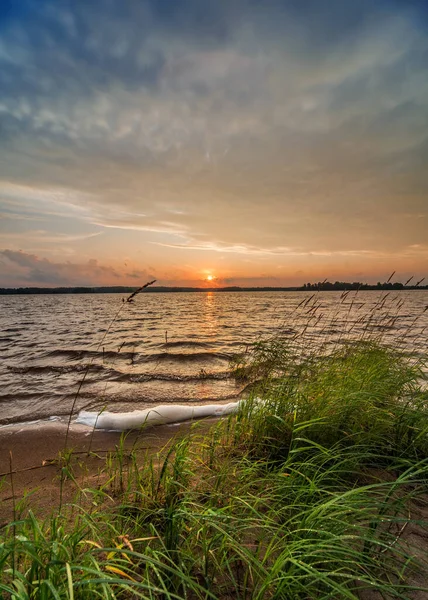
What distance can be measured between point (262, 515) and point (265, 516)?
0.09ft

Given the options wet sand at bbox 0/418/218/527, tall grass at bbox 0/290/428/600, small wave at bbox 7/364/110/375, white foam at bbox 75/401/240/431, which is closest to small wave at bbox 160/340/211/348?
small wave at bbox 7/364/110/375

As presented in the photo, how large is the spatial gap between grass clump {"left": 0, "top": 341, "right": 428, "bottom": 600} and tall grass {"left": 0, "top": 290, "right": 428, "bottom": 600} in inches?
0.5

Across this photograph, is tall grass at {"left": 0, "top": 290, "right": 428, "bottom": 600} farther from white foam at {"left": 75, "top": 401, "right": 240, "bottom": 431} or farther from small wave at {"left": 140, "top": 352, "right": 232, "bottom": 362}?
small wave at {"left": 140, "top": 352, "right": 232, "bottom": 362}

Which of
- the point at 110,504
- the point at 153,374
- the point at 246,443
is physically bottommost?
the point at 153,374

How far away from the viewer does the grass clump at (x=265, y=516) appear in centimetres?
145

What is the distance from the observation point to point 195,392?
23.7ft

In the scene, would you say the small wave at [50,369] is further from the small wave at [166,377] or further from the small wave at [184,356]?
the small wave at [184,356]

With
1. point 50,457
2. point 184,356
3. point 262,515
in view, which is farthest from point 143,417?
point 184,356

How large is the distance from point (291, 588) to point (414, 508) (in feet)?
4.36

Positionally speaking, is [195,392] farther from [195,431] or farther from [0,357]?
[0,357]

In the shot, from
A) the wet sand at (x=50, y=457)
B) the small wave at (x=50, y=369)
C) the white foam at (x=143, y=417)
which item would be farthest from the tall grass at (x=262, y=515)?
the small wave at (x=50, y=369)

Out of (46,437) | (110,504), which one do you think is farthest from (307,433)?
(46,437)

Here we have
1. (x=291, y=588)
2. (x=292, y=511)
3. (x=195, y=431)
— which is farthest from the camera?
(x=195, y=431)

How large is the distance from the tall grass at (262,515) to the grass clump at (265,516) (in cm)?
1
